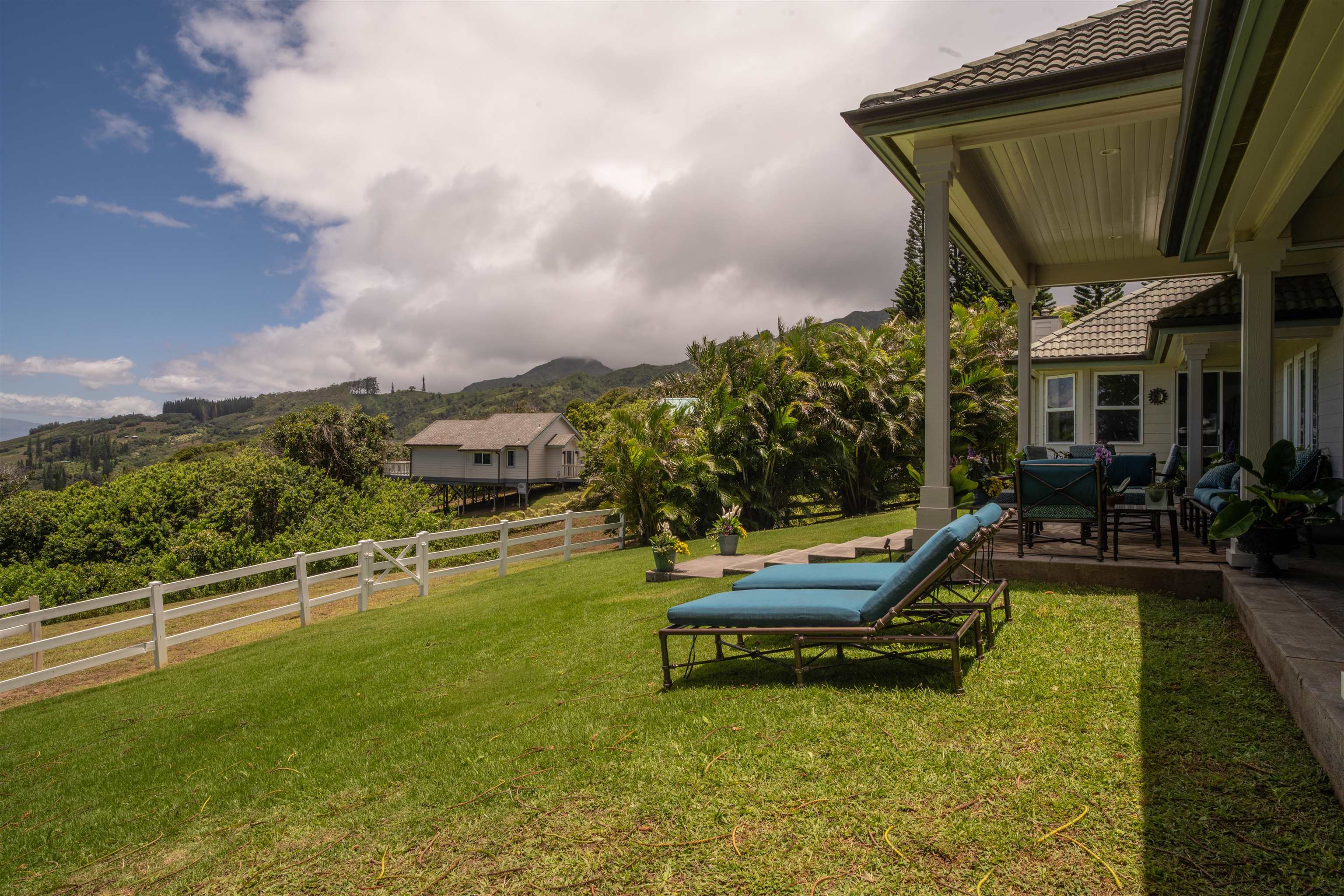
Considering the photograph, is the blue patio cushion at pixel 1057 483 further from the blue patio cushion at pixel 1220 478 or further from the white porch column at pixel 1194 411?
the white porch column at pixel 1194 411

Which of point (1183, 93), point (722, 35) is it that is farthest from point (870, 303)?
point (1183, 93)

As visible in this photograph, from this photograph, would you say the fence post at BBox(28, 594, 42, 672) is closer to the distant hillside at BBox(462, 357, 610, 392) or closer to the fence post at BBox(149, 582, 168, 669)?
the fence post at BBox(149, 582, 168, 669)

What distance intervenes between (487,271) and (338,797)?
588ft

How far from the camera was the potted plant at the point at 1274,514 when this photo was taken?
18.1 ft

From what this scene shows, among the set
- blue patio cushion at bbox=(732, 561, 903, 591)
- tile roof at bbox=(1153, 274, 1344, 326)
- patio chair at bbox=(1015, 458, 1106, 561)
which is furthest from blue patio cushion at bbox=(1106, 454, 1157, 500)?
blue patio cushion at bbox=(732, 561, 903, 591)

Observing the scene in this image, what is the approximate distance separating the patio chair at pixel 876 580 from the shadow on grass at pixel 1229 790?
40.6 inches

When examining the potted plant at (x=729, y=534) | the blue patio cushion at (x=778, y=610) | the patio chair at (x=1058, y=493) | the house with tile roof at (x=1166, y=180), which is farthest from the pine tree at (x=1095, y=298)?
the blue patio cushion at (x=778, y=610)

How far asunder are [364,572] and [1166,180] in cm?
1231

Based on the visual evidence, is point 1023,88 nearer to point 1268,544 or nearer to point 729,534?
point 1268,544

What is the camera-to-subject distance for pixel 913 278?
3484 cm

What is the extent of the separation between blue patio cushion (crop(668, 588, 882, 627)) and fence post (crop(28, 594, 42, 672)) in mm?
8542

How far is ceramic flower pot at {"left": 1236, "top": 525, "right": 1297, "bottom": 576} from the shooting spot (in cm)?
557

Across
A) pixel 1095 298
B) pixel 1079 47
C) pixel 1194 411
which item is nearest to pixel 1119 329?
pixel 1194 411

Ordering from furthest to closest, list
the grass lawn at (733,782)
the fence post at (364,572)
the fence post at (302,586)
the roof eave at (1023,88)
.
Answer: the fence post at (364,572) → the fence post at (302,586) → the roof eave at (1023,88) → the grass lawn at (733,782)
